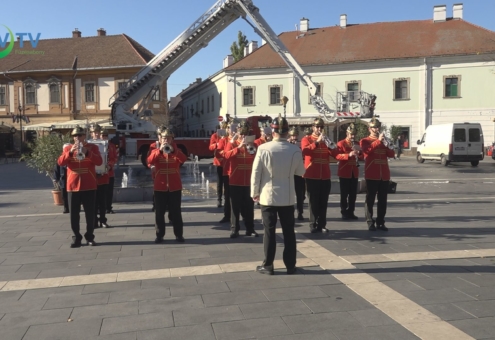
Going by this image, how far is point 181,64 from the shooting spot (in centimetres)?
2492

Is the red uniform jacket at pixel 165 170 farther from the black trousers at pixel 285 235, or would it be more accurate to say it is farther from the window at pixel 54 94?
the window at pixel 54 94

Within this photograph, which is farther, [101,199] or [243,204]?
[101,199]

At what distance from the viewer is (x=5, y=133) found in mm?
41312

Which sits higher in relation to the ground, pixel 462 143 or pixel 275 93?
pixel 275 93

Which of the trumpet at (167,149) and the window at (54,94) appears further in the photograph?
the window at (54,94)

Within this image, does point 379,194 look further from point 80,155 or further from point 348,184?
point 80,155

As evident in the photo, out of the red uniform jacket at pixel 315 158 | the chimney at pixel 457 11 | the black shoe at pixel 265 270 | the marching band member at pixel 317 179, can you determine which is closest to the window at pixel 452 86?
the chimney at pixel 457 11

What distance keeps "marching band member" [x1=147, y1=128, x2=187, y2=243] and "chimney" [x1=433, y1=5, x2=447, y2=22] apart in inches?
1544

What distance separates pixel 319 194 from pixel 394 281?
2.96 meters

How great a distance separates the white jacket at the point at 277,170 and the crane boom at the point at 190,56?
18.5m

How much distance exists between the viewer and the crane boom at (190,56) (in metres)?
23.1

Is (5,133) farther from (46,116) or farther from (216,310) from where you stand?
(216,310)

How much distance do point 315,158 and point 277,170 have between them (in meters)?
2.72

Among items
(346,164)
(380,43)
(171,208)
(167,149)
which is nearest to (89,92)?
(380,43)
